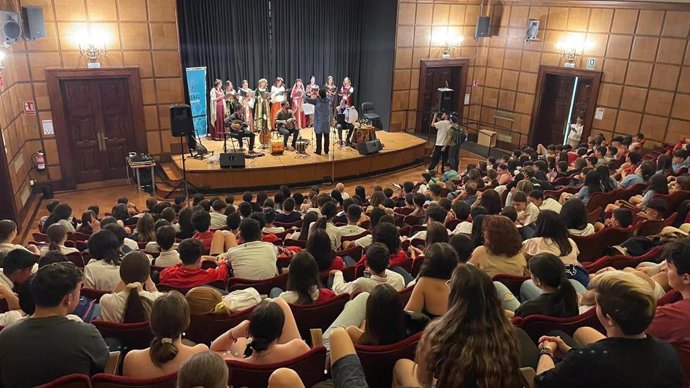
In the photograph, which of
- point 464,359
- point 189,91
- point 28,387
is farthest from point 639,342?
point 189,91

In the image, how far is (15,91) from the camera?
8.38m

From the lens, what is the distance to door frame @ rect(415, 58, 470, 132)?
12.8 meters

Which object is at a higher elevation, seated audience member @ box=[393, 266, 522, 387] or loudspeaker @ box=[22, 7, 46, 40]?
loudspeaker @ box=[22, 7, 46, 40]

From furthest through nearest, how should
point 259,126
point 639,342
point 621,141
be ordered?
point 259,126 → point 621,141 → point 639,342

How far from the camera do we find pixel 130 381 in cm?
211

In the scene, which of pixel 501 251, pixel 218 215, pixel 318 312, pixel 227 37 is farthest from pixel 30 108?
pixel 501 251

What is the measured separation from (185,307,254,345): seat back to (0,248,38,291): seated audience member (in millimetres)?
1239

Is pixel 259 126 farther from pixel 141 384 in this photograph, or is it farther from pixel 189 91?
pixel 141 384

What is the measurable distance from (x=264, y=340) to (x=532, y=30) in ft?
37.6

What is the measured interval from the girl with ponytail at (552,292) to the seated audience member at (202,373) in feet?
5.52

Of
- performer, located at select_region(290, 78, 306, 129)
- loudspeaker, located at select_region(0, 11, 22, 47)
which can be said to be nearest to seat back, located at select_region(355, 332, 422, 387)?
loudspeaker, located at select_region(0, 11, 22, 47)

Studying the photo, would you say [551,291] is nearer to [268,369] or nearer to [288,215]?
[268,369]

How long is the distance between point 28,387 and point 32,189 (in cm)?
802

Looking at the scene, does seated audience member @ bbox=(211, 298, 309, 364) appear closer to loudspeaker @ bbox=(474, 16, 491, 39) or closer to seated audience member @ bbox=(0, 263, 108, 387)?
seated audience member @ bbox=(0, 263, 108, 387)
